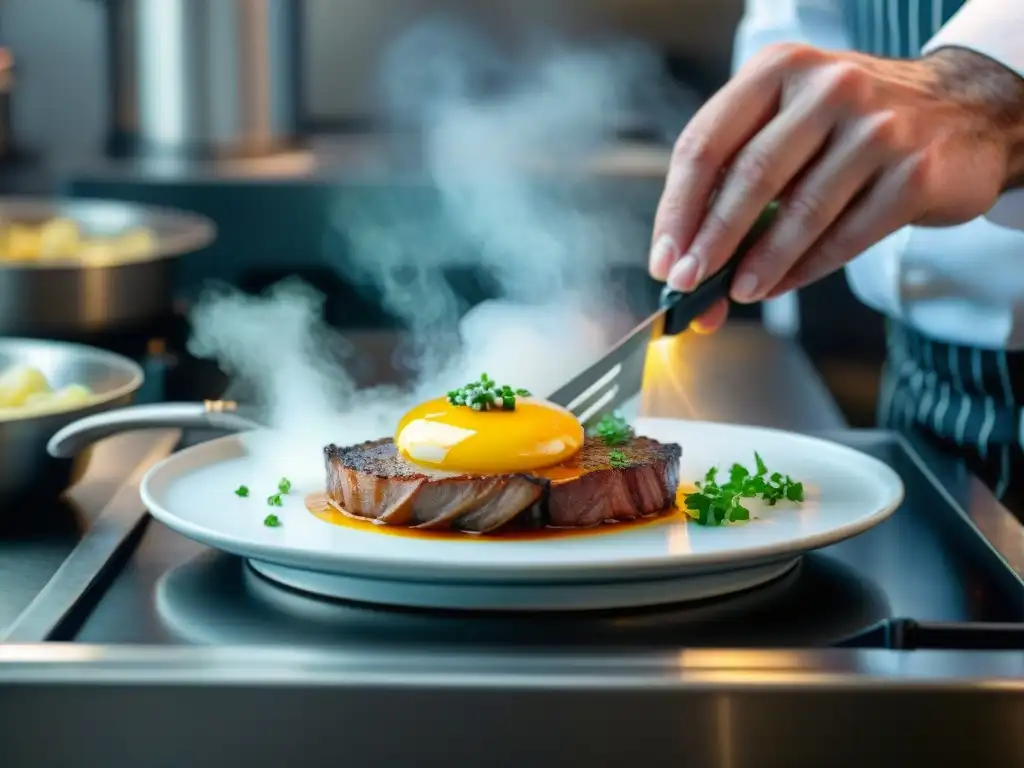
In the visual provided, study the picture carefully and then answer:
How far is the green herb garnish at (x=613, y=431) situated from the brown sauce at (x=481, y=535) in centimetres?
11

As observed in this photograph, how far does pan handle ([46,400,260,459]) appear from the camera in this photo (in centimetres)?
126

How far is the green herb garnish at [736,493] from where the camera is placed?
47.3 inches

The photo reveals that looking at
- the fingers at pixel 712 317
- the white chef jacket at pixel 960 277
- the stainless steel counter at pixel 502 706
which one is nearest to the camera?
the stainless steel counter at pixel 502 706

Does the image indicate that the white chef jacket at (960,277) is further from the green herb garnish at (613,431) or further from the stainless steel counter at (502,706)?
the stainless steel counter at (502,706)

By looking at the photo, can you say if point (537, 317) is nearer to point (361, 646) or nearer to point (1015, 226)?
point (1015, 226)

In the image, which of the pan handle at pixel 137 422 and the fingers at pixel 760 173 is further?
the fingers at pixel 760 173

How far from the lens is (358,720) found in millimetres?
901

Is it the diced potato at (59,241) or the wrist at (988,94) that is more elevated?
the wrist at (988,94)

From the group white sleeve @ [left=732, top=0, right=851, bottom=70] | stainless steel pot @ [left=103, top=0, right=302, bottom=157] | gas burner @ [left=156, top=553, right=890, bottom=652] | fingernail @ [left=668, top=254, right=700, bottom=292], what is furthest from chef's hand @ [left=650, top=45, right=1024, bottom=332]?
stainless steel pot @ [left=103, top=0, right=302, bottom=157]

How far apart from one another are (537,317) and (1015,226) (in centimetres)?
61

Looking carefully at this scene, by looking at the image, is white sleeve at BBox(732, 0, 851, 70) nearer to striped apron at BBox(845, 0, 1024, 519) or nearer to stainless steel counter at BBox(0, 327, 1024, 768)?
striped apron at BBox(845, 0, 1024, 519)

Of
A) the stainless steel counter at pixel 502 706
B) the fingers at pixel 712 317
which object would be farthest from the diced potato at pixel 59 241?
the stainless steel counter at pixel 502 706

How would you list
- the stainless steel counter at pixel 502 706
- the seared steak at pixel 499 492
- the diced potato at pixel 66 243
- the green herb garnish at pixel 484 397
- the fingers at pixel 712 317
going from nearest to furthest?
the stainless steel counter at pixel 502 706, the seared steak at pixel 499 492, the green herb garnish at pixel 484 397, the fingers at pixel 712 317, the diced potato at pixel 66 243

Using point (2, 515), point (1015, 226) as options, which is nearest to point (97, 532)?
point (2, 515)
